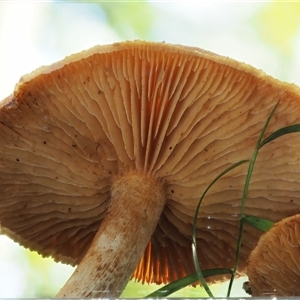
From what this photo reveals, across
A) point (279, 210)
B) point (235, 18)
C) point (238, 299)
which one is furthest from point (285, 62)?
point (238, 299)

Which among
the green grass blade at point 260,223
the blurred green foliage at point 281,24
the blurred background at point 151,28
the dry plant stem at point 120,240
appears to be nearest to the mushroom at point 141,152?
the dry plant stem at point 120,240

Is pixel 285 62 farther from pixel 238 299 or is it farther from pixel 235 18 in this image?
pixel 238 299

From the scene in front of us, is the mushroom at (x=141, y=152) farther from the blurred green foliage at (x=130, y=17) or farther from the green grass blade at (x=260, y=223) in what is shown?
the blurred green foliage at (x=130, y=17)

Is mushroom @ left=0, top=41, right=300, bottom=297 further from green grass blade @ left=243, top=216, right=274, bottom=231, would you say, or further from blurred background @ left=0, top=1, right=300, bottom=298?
blurred background @ left=0, top=1, right=300, bottom=298

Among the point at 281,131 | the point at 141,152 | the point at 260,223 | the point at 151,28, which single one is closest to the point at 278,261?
the point at 260,223

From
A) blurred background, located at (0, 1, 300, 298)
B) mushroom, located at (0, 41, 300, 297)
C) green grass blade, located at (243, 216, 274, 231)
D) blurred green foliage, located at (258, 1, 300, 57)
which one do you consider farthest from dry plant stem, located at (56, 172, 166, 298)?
blurred green foliage, located at (258, 1, 300, 57)

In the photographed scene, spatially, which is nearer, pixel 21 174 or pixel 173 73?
pixel 173 73
